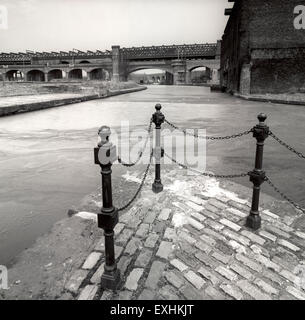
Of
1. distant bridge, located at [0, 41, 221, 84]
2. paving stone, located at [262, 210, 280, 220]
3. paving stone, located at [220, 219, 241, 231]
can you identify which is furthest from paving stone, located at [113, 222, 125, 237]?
distant bridge, located at [0, 41, 221, 84]

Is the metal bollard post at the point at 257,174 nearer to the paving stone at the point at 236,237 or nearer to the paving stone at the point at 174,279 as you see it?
the paving stone at the point at 236,237

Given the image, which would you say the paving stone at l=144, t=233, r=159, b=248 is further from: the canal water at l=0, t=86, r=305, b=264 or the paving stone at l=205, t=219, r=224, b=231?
the canal water at l=0, t=86, r=305, b=264

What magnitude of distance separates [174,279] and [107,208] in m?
0.92

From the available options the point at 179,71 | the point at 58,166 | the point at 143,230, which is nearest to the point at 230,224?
the point at 143,230

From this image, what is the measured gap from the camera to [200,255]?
308 centimetres

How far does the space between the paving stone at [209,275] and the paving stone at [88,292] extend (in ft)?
3.31

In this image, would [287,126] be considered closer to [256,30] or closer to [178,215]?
[178,215]

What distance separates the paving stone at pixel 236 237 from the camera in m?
3.32

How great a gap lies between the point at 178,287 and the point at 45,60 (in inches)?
3484

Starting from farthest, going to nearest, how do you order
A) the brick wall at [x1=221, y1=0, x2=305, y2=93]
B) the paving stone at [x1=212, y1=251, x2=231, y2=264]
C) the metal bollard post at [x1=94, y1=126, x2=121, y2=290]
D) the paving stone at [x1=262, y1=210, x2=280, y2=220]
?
the brick wall at [x1=221, y1=0, x2=305, y2=93], the paving stone at [x1=262, y1=210, x2=280, y2=220], the paving stone at [x1=212, y1=251, x2=231, y2=264], the metal bollard post at [x1=94, y1=126, x2=121, y2=290]

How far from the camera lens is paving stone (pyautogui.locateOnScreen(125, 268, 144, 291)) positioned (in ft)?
8.70

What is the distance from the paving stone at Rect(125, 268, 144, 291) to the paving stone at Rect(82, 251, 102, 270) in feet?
1.35

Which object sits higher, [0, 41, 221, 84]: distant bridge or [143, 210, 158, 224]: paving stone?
[0, 41, 221, 84]: distant bridge

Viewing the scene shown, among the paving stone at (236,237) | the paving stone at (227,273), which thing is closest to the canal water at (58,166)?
the paving stone at (236,237)
